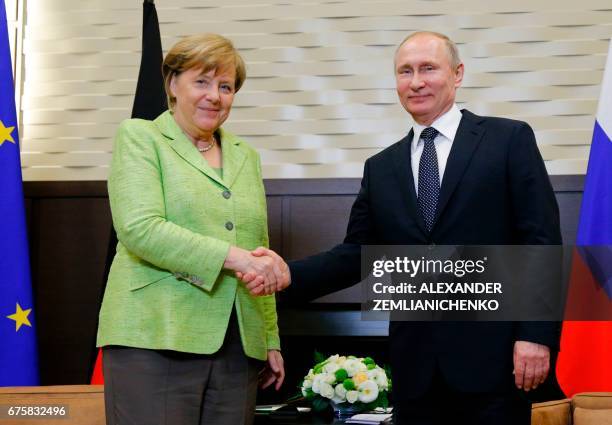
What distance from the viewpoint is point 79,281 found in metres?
4.44

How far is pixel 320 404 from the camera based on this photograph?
3291 mm

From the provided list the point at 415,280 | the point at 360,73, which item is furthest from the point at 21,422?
the point at 360,73

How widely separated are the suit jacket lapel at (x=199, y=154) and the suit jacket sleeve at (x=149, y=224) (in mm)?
81

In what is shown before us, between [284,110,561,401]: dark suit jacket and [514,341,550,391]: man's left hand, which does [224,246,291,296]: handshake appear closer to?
[284,110,561,401]: dark suit jacket

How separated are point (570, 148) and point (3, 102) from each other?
288cm

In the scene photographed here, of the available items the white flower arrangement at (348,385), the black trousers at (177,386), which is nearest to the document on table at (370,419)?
the white flower arrangement at (348,385)

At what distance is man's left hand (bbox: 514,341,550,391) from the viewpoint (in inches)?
82.7

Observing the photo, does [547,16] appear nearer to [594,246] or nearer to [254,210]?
[594,246]

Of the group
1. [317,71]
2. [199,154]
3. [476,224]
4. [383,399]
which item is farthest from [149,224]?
[317,71]

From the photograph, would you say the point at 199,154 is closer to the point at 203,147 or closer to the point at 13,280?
the point at 203,147

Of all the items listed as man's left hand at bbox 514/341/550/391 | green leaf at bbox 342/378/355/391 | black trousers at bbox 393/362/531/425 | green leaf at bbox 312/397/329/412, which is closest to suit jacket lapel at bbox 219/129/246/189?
black trousers at bbox 393/362/531/425

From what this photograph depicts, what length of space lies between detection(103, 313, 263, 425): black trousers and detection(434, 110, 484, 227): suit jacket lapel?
0.71 metres

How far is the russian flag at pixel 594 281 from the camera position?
3.41m

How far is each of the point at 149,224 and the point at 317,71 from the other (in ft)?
8.25
